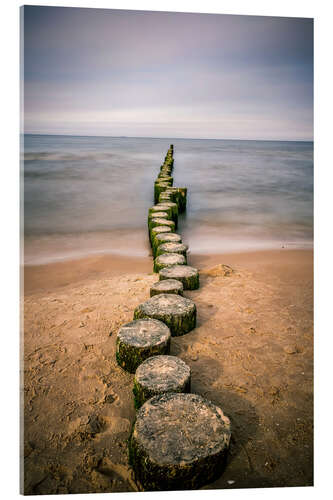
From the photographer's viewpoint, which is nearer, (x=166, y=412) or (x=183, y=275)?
(x=166, y=412)

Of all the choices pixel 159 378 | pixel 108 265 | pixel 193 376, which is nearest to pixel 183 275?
pixel 193 376

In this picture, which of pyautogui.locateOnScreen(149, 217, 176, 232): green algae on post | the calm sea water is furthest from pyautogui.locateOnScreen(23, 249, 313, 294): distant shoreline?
pyautogui.locateOnScreen(149, 217, 176, 232): green algae on post

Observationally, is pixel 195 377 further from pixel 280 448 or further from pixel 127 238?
pixel 127 238

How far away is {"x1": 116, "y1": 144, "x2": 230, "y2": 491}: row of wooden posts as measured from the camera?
1.54 m

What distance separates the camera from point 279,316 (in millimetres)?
3242

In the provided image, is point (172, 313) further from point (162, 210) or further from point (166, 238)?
point (162, 210)

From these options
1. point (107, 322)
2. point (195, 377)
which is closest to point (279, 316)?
point (195, 377)

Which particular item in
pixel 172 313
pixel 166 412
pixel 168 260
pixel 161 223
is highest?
pixel 161 223

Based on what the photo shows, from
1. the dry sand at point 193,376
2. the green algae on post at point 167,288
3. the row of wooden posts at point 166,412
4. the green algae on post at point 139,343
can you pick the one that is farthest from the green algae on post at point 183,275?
the green algae on post at point 139,343

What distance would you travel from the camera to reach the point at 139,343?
2.34 m

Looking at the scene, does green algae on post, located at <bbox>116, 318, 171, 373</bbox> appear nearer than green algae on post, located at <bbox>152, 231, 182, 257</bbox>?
Yes

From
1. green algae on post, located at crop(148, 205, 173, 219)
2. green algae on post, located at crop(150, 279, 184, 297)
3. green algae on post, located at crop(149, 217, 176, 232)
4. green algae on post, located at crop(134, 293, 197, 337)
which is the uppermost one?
green algae on post, located at crop(148, 205, 173, 219)

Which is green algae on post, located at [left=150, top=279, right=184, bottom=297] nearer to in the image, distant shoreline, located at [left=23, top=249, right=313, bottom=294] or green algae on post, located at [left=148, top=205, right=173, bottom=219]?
distant shoreline, located at [left=23, top=249, right=313, bottom=294]

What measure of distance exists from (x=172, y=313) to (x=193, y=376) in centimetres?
56
